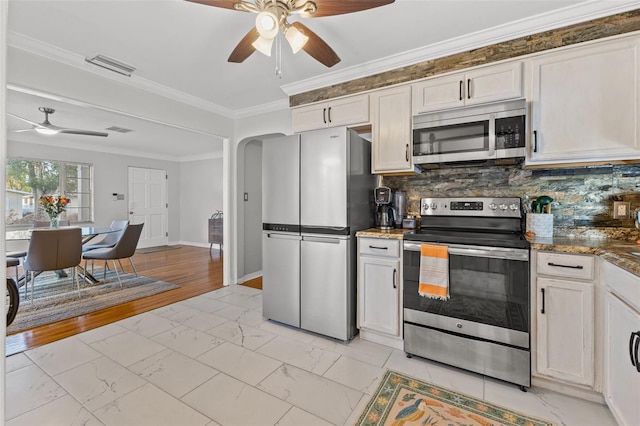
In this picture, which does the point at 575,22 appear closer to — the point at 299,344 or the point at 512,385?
the point at 512,385

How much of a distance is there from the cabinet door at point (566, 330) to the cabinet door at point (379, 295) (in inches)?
36.8

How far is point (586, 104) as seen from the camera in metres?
1.96

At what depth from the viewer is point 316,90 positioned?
3070 mm

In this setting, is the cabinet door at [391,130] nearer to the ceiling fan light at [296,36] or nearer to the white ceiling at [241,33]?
the white ceiling at [241,33]

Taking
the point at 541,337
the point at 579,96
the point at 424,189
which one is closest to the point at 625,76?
the point at 579,96

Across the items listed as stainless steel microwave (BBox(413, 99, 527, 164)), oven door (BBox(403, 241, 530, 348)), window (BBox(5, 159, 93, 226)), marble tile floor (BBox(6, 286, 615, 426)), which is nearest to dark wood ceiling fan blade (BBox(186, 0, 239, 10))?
stainless steel microwave (BBox(413, 99, 527, 164))

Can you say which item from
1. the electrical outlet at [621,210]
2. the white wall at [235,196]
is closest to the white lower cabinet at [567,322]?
the electrical outlet at [621,210]

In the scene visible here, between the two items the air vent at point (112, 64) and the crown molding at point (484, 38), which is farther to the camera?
the air vent at point (112, 64)

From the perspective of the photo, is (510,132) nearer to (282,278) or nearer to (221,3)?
(221,3)

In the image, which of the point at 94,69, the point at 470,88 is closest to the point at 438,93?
the point at 470,88

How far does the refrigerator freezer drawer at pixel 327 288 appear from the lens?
2475 millimetres

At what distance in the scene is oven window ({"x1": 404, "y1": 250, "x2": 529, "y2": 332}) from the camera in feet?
6.17

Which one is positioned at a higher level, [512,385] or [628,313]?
[628,313]

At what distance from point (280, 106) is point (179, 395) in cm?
320
